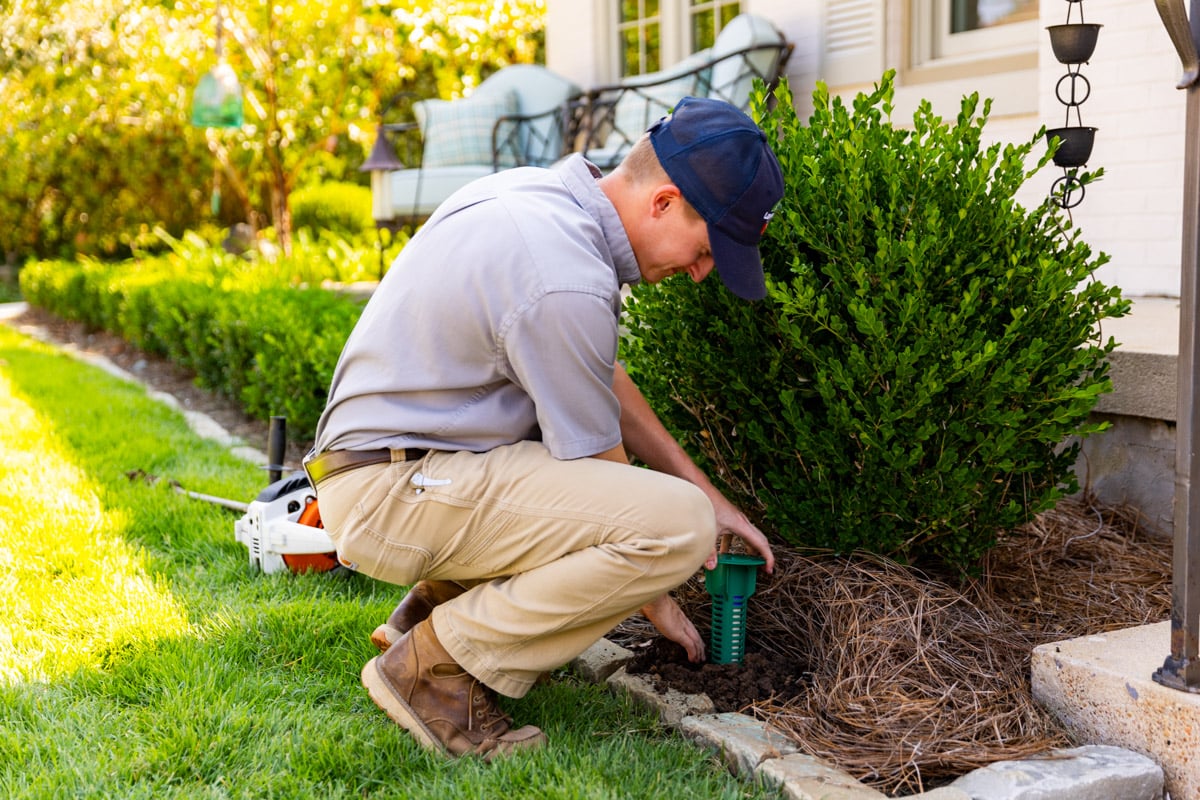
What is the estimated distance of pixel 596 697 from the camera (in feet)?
8.16

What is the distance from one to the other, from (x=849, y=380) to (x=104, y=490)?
289cm

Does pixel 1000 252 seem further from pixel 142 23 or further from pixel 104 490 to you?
pixel 142 23

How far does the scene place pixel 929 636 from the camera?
250 centimetres

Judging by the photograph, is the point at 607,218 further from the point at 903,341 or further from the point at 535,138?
the point at 535,138

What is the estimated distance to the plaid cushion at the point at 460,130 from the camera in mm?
7457

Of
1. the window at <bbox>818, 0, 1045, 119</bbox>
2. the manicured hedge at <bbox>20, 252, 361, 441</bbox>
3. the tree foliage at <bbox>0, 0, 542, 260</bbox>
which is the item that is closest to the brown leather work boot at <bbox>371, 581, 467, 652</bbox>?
the manicured hedge at <bbox>20, 252, 361, 441</bbox>

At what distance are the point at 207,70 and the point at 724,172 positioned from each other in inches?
355

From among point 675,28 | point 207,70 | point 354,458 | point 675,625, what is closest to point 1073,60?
point 675,625

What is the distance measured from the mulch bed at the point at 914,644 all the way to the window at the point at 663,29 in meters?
4.98

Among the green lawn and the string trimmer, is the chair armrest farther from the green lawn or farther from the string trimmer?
the string trimmer

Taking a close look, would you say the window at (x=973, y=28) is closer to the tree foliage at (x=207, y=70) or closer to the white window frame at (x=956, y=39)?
the white window frame at (x=956, y=39)

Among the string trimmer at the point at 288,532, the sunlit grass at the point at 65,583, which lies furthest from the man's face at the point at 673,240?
the sunlit grass at the point at 65,583

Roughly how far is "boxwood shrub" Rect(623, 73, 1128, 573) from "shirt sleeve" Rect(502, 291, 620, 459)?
1.66 ft

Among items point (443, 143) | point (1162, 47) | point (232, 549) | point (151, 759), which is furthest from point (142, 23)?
point (151, 759)
